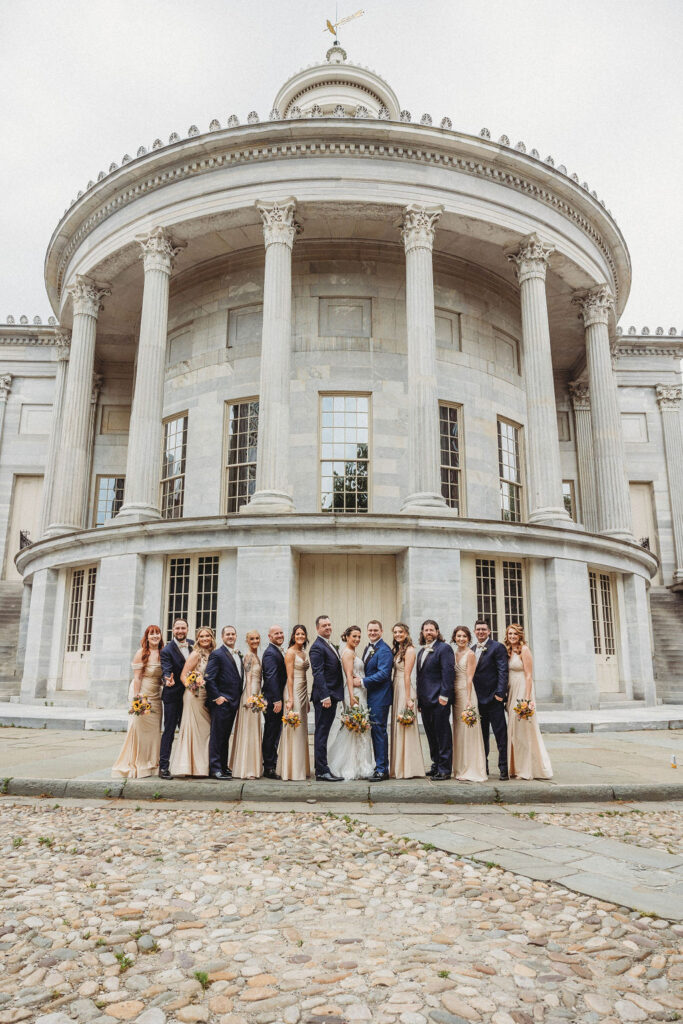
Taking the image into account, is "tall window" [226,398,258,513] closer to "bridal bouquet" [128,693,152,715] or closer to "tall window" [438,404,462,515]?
"tall window" [438,404,462,515]

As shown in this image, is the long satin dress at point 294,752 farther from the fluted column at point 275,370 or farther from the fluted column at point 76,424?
the fluted column at point 76,424

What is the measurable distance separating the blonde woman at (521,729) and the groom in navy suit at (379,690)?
1574 mm

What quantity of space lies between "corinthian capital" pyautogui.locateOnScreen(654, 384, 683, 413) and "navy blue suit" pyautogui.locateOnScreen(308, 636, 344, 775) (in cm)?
2764

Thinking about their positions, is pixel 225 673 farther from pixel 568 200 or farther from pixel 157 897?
pixel 568 200

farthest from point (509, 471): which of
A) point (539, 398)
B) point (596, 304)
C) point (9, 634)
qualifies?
point (9, 634)

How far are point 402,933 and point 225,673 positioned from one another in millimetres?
5040

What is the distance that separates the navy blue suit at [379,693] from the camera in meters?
8.90

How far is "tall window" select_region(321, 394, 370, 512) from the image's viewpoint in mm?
19312

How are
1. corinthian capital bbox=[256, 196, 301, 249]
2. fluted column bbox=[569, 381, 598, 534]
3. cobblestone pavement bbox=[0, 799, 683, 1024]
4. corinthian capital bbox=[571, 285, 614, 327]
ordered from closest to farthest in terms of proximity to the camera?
cobblestone pavement bbox=[0, 799, 683, 1024] → corinthian capital bbox=[256, 196, 301, 249] → corinthian capital bbox=[571, 285, 614, 327] → fluted column bbox=[569, 381, 598, 534]

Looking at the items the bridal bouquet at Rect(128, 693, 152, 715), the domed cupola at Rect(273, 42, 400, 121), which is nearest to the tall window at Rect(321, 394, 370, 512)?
the bridal bouquet at Rect(128, 693, 152, 715)

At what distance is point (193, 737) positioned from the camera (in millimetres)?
8938

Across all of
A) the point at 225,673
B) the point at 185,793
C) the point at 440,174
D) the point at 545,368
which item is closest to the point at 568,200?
the point at 440,174

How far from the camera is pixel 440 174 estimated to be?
63.5 ft

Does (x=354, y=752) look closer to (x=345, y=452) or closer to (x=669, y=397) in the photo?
(x=345, y=452)
